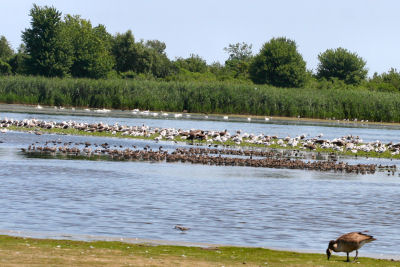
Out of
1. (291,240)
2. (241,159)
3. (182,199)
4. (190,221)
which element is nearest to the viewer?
(291,240)

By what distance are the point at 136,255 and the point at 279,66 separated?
12610cm

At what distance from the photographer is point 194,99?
3920 inches

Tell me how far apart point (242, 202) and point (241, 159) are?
15194 millimetres

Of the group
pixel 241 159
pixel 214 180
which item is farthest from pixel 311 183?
pixel 241 159

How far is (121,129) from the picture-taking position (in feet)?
190

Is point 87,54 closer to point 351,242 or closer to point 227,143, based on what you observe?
point 227,143

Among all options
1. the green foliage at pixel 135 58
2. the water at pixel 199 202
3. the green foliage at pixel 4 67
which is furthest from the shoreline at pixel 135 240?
the green foliage at pixel 135 58

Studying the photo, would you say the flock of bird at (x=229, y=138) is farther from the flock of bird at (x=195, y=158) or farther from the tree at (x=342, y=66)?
the tree at (x=342, y=66)

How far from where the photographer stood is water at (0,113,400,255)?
21.3m

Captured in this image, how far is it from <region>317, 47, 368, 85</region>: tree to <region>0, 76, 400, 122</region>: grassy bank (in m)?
60.4

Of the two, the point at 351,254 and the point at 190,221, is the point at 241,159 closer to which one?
the point at 190,221

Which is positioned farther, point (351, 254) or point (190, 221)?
point (190, 221)

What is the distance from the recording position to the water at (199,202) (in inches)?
839

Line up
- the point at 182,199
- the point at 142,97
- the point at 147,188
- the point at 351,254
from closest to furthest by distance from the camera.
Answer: the point at 351,254 < the point at 182,199 < the point at 147,188 < the point at 142,97
